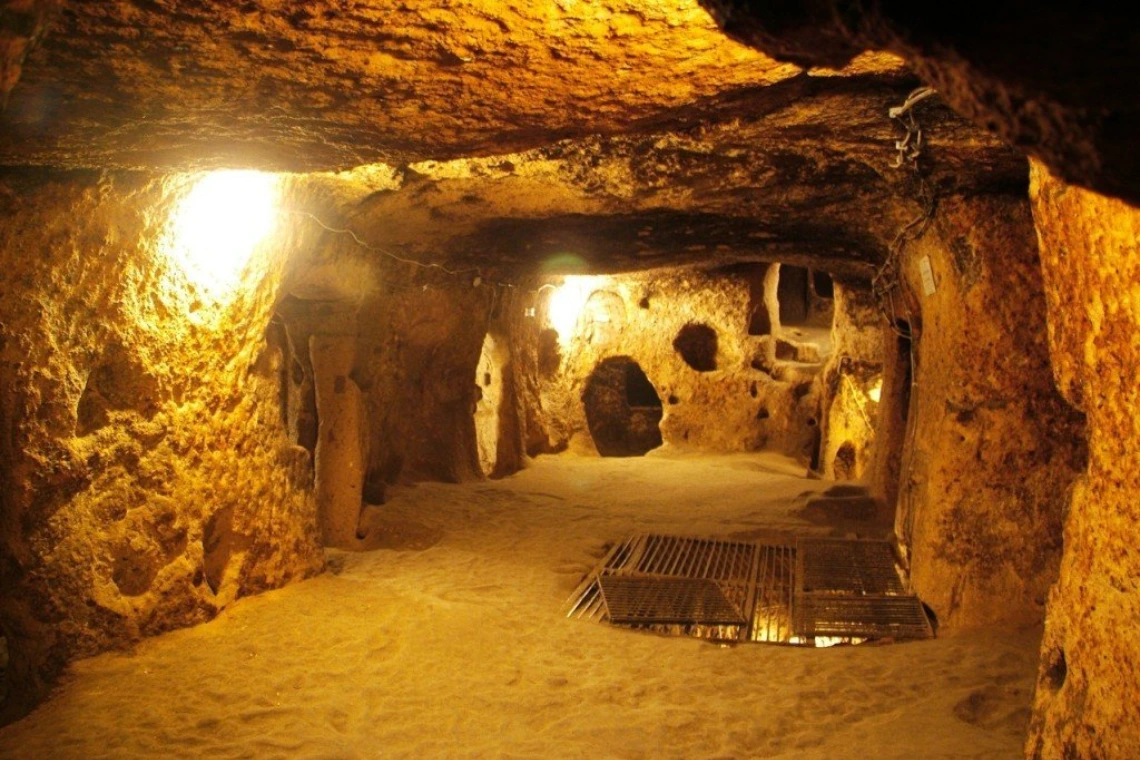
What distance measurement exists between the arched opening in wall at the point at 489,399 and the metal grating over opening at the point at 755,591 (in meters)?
3.89

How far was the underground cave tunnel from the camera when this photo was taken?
2.06m

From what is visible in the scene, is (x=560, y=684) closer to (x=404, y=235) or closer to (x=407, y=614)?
(x=407, y=614)

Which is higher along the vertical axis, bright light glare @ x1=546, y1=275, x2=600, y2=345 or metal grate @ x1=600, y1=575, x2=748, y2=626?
bright light glare @ x1=546, y1=275, x2=600, y2=345

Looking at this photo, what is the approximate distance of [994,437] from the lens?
4664 millimetres

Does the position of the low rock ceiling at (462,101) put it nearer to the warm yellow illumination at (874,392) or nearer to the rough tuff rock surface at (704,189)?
the rough tuff rock surface at (704,189)

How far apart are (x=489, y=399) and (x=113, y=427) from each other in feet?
23.4

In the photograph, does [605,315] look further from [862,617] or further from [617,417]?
[862,617]

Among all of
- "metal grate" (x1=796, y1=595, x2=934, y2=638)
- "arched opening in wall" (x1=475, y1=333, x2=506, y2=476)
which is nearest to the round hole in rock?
"arched opening in wall" (x1=475, y1=333, x2=506, y2=476)

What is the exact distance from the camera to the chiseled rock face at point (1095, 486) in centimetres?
197

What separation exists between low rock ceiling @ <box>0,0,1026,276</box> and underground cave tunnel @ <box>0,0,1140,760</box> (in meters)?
0.02

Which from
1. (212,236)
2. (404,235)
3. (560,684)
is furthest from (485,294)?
(560,684)

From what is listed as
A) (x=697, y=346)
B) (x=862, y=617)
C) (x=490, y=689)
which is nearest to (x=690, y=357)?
(x=697, y=346)

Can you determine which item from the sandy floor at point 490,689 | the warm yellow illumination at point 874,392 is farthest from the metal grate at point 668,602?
the warm yellow illumination at point 874,392

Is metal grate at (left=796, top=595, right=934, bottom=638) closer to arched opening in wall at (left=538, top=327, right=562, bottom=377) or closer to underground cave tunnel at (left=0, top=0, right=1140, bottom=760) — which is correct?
underground cave tunnel at (left=0, top=0, right=1140, bottom=760)
